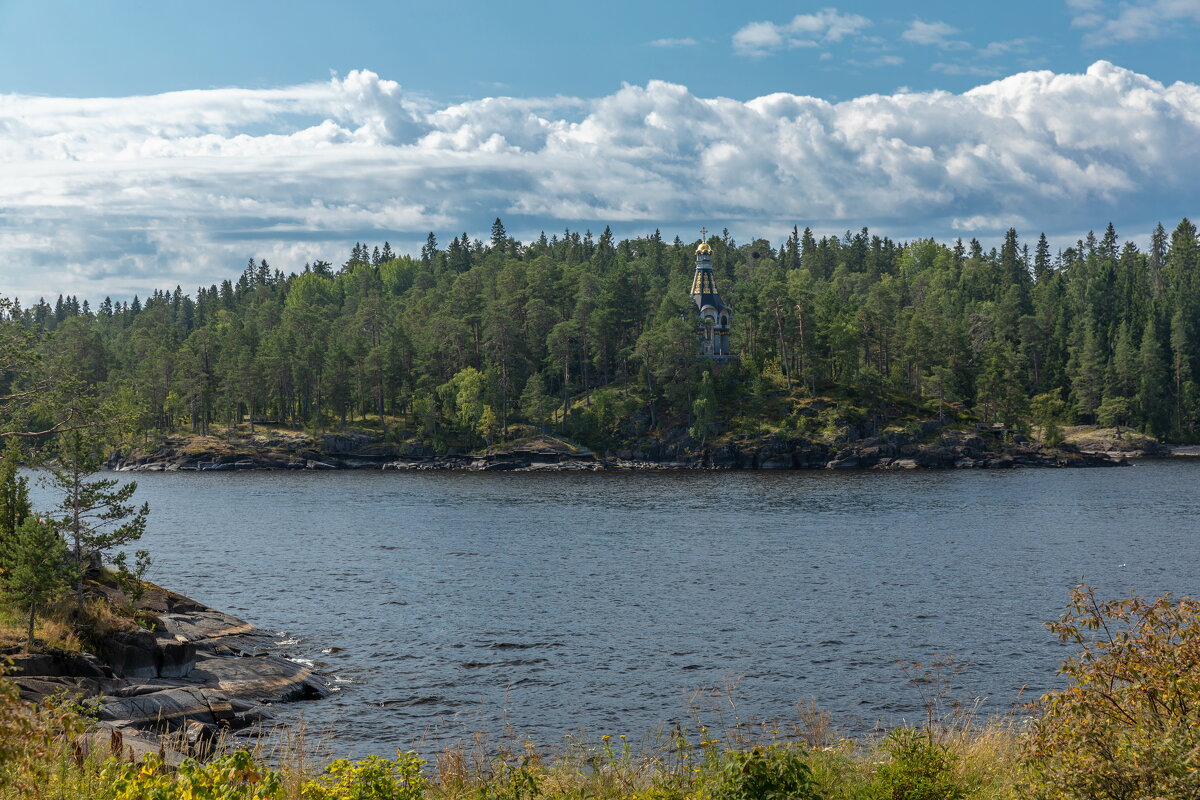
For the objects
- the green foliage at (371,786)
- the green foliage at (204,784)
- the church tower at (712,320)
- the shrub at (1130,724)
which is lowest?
the green foliage at (371,786)

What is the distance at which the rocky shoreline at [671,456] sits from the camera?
414 ft

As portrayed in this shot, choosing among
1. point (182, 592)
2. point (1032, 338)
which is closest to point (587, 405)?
point (1032, 338)

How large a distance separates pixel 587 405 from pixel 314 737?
114 m

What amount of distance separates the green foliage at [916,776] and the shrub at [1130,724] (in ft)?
8.48

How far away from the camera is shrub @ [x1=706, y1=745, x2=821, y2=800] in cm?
1273

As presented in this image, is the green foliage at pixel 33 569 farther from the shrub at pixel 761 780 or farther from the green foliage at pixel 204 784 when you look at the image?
the shrub at pixel 761 780

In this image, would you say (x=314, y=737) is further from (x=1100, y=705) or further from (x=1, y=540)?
(x=1100, y=705)

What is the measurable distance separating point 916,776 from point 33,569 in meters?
24.8

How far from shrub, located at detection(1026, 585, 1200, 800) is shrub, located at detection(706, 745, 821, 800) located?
2.97 meters

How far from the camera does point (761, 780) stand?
12.9m

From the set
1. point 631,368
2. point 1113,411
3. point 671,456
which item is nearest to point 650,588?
point 671,456

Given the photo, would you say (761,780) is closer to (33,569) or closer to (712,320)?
(33,569)

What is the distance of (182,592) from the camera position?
158 ft

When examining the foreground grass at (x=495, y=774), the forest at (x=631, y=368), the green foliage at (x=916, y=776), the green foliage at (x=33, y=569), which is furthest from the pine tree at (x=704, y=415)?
the green foliage at (x=916, y=776)
